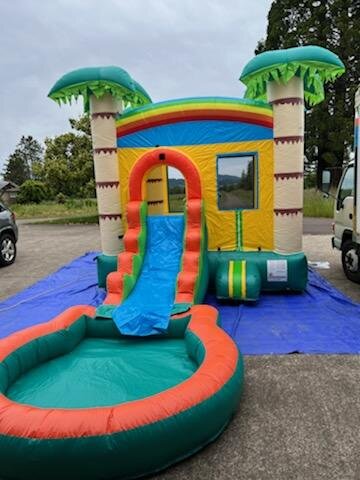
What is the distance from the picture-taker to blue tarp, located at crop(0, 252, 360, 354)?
4164mm

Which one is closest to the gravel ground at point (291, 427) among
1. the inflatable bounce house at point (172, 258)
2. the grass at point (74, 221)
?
the inflatable bounce house at point (172, 258)

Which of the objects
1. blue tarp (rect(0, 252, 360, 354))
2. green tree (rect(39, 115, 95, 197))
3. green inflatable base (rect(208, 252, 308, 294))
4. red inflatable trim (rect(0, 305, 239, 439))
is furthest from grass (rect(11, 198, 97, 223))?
red inflatable trim (rect(0, 305, 239, 439))

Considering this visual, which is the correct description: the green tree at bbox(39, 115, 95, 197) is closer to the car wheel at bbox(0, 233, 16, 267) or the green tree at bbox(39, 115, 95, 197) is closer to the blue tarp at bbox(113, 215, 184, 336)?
the car wheel at bbox(0, 233, 16, 267)

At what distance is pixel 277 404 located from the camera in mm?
3059

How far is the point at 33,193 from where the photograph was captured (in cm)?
2833

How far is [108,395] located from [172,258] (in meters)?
2.71

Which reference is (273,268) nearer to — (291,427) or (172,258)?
(172,258)

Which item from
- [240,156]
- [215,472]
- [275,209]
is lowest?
[215,472]

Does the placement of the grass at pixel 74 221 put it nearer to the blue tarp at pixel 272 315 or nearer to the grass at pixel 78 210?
the grass at pixel 78 210

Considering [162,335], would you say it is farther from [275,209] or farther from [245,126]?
[245,126]

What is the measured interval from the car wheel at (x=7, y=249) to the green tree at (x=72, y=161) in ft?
33.1

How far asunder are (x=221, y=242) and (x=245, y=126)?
1826 millimetres

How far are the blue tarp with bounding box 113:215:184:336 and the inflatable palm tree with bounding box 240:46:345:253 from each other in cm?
160

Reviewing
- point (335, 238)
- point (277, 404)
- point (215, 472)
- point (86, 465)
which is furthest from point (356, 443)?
point (335, 238)
